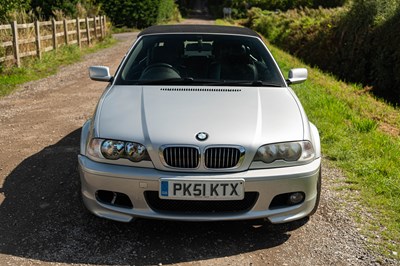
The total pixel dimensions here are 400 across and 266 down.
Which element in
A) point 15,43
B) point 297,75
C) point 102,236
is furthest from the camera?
A: point 15,43

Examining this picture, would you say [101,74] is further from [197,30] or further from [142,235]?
[142,235]

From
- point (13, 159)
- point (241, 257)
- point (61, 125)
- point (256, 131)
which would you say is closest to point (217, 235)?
point (241, 257)

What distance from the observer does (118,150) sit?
325 cm

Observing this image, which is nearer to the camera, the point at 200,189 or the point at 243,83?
the point at 200,189

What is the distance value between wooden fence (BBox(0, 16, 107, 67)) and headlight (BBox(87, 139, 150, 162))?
9.32 meters

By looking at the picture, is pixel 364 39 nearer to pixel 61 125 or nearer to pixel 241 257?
pixel 61 125

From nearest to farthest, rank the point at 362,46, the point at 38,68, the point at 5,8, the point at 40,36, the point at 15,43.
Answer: the point at 15,43, the point at 38,68, the point at 5,8, the point at 40,36, the point at 362,46

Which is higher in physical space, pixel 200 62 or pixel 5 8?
pixel 200 62

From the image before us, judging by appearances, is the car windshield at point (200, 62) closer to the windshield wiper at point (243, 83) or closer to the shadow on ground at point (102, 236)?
the windshield wiper at point (243, 83)

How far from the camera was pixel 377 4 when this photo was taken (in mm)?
14609

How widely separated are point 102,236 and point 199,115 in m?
1.21

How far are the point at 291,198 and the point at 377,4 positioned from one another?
1328 centimetres

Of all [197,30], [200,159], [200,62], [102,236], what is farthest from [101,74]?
[200,159]

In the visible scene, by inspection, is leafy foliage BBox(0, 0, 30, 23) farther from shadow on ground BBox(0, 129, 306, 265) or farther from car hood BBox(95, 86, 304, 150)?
car hood BBox(95, 86, 304, 150)
